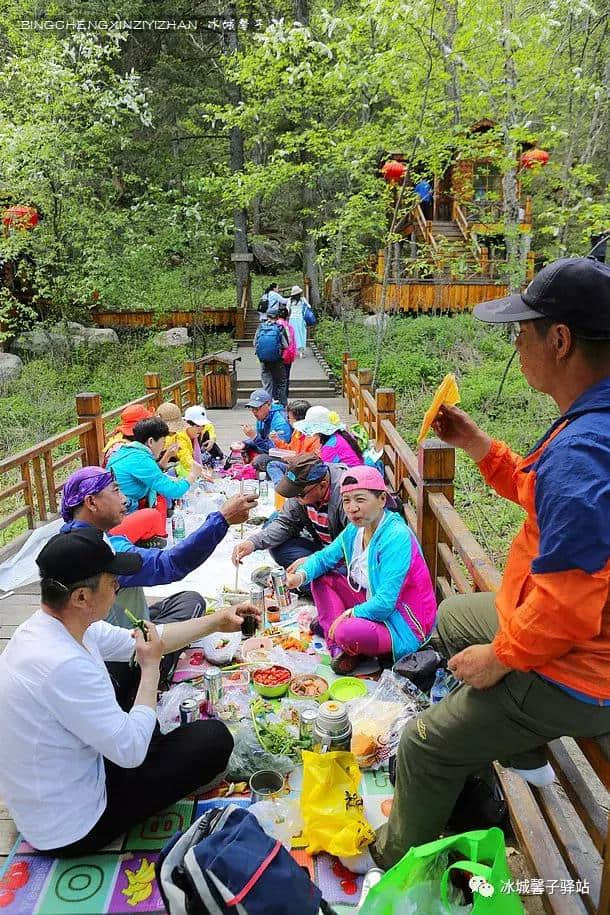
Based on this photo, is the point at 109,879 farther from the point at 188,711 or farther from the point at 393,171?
the point at 393,171

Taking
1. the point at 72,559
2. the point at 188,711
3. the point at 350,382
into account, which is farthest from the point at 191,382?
the point at 72,559

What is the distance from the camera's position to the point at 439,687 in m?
3.15

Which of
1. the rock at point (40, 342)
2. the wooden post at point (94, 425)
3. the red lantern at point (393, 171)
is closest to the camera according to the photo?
the wooden post at point (94, 425)

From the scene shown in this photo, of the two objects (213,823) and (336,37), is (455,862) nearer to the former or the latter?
(213,823)

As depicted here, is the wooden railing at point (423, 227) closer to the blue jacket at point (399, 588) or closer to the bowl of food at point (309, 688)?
the blue jacket at point (399, 588)

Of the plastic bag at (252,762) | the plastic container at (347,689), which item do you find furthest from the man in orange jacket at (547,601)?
the plastic container at (347,689)

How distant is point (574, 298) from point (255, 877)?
6.17 ft

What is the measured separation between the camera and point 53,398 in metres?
14.8

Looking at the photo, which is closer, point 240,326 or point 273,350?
point 273,350

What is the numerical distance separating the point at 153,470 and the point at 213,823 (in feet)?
11.5

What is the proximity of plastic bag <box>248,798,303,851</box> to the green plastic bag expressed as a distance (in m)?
0.83

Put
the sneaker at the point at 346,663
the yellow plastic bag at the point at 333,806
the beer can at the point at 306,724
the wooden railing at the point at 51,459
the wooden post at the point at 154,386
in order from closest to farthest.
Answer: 1. the yellow plastic bag at the point at 333,806
2. the beer can at the point at 306,724
3. the sneaker at the point at 346,663
4. the wooden railing at the point at 51,459
5. the wooden post at the point at 154,386

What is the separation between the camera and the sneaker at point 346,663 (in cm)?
363

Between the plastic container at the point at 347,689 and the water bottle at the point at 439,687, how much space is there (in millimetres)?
419
